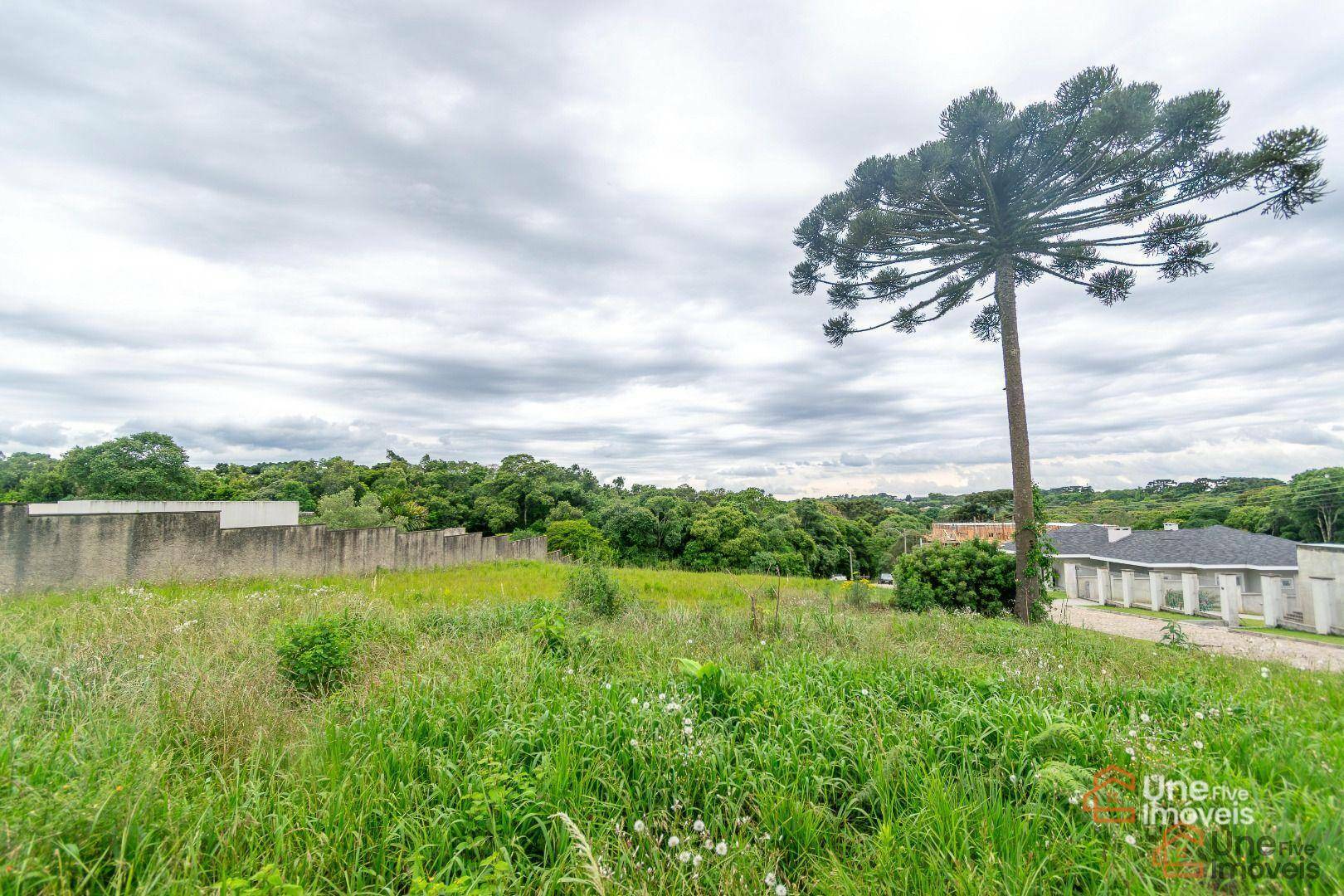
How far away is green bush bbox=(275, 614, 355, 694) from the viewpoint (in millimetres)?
4051

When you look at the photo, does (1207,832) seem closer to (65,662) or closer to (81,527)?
(65,662)

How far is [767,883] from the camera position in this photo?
1.88m

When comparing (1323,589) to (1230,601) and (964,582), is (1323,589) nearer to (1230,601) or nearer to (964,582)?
(1230,601)

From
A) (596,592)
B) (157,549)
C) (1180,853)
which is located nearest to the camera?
(1180,853)

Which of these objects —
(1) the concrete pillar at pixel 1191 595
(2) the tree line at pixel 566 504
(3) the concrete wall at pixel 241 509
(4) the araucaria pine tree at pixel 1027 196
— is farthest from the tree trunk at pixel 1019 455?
(3) the concrete wall at pixel 241 509

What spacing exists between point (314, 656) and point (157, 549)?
335 inches

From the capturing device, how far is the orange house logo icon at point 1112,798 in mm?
2031

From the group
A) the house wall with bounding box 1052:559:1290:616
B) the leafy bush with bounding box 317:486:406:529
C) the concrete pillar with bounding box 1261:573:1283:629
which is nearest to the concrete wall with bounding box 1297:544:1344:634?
the house wall with bounding box 1052:559:1290:616

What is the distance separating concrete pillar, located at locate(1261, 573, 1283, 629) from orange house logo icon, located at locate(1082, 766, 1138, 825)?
18978 mm

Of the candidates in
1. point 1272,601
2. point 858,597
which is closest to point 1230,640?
point 858,597

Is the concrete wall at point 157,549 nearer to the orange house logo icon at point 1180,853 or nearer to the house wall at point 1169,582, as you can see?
the orange house logo icon at point 1180,853

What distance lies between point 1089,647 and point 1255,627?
13690 mm

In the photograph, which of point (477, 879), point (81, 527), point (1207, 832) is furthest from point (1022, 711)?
point (81, 527)

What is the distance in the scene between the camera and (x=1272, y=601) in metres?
14.2
